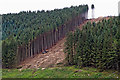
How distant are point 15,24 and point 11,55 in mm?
33971

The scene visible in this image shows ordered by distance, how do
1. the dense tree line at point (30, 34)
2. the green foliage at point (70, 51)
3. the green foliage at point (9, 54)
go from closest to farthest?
the green foliage at point (70, 51) < the green foliage at point (9, 54) < the dense tree line at point (30, 34)

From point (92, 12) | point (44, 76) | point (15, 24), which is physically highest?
point (92, 12)

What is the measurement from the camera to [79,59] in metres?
48.3

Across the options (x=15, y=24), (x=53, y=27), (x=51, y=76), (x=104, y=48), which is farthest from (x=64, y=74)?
(x=15, y=24)

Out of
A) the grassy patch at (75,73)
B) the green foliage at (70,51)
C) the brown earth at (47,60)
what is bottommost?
the grassy patch at (75,73)

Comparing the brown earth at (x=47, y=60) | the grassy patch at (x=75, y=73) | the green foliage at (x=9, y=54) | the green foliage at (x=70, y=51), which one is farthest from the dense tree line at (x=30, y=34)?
the green foliage at (x=70, y=51)

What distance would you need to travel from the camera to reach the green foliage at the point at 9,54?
189 ft

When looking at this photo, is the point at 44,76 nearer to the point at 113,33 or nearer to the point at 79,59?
the point at 79,59

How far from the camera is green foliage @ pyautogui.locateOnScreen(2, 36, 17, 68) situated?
57.7 meters

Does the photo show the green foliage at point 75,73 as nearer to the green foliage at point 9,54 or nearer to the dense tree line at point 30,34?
the green foliage at point 9,54

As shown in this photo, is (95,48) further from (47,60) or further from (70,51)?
(47,60)

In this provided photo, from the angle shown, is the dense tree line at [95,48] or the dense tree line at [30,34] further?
the dense tree line at [30,34]

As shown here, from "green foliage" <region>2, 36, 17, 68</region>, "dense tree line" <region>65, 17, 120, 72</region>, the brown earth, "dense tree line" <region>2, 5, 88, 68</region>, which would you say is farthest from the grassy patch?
"dense tree line" <region>2, 5, 88, 68</region>

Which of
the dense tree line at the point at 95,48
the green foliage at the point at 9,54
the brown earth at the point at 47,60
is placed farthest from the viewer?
the green foliage at the point at 9,54
